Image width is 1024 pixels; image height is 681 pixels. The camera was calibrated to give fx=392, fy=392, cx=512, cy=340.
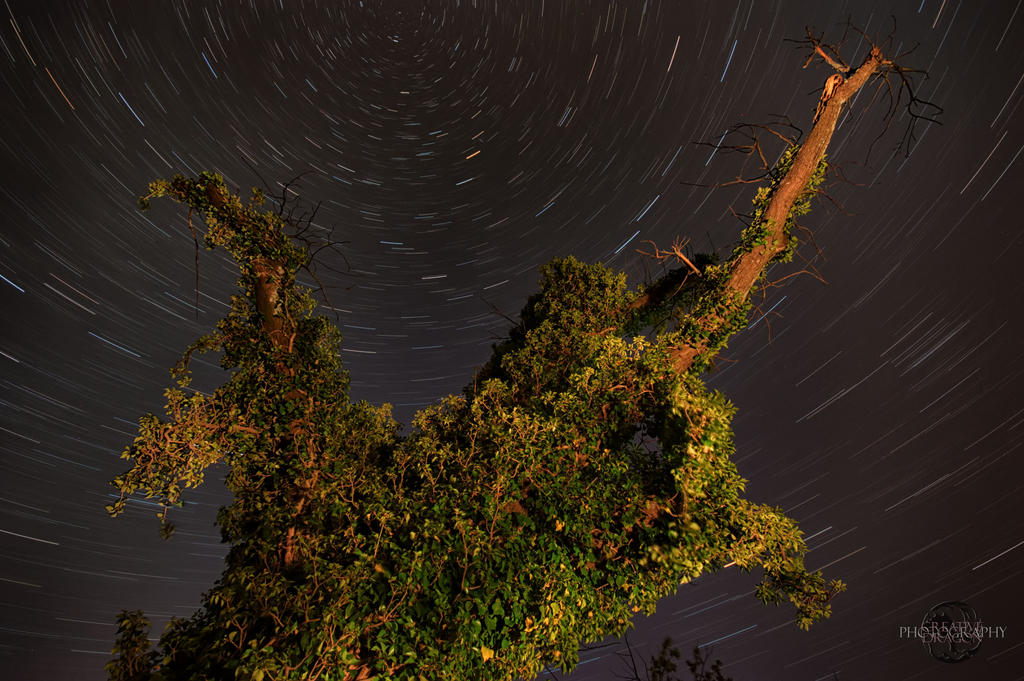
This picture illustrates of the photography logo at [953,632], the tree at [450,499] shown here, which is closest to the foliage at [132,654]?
the tree at [450,499]

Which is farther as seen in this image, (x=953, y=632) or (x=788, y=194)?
(x=953, y=632)

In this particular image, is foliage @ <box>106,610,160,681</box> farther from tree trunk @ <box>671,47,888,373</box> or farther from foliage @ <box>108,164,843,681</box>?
tree trunk @ <box>671,47,888,373</box>

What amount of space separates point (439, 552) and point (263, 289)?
625 centimetres

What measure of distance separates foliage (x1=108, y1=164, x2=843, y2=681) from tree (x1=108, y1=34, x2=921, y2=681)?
0.11ft

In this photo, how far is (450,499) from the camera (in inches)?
275

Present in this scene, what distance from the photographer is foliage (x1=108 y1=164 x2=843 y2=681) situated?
5410 mm

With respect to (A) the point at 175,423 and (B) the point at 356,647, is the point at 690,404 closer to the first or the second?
(B) the point at 356,647

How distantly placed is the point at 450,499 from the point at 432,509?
39 cm

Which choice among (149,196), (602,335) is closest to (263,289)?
(149,196)

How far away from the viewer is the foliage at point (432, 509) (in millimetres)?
5410

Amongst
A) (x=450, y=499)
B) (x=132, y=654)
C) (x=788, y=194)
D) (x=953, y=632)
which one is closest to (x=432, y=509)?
(x=450, y=499)

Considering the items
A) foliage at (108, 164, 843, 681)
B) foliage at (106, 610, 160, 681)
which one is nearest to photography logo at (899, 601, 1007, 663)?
foliage at (108, 164, 843, 681)

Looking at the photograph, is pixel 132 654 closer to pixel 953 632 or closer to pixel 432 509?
pixel 432 509

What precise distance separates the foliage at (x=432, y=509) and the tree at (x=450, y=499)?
3 centimetres
